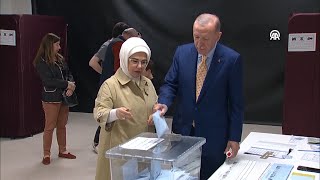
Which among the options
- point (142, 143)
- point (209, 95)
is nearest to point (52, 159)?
point (209, 95)

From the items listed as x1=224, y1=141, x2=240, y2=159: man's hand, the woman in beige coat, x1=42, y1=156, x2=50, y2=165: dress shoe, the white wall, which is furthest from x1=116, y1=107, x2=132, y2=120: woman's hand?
the white wall

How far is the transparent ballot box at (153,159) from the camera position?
4.93 feet

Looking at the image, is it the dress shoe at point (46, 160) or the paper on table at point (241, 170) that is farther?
the dress shoe at point (46, 160)

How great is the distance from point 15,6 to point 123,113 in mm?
4521

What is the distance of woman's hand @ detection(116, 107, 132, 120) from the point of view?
1.89 metres

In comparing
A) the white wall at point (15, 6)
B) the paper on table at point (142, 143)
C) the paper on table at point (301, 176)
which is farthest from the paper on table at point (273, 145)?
the white wall at point (15, 6)

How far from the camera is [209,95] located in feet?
6.56

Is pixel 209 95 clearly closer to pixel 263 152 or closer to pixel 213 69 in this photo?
pixel 213 69

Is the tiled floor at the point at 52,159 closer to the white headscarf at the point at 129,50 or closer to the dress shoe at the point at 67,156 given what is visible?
the dress shoe at the point at 67,156

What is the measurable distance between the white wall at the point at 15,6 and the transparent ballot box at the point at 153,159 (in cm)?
439

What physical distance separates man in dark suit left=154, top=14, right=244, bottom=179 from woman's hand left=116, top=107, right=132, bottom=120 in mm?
137

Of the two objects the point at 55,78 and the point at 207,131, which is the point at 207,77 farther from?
the point at 55,78

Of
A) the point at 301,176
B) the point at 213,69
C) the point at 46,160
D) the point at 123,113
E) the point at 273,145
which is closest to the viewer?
the point at 301,176

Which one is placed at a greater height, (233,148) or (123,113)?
(123,113)
